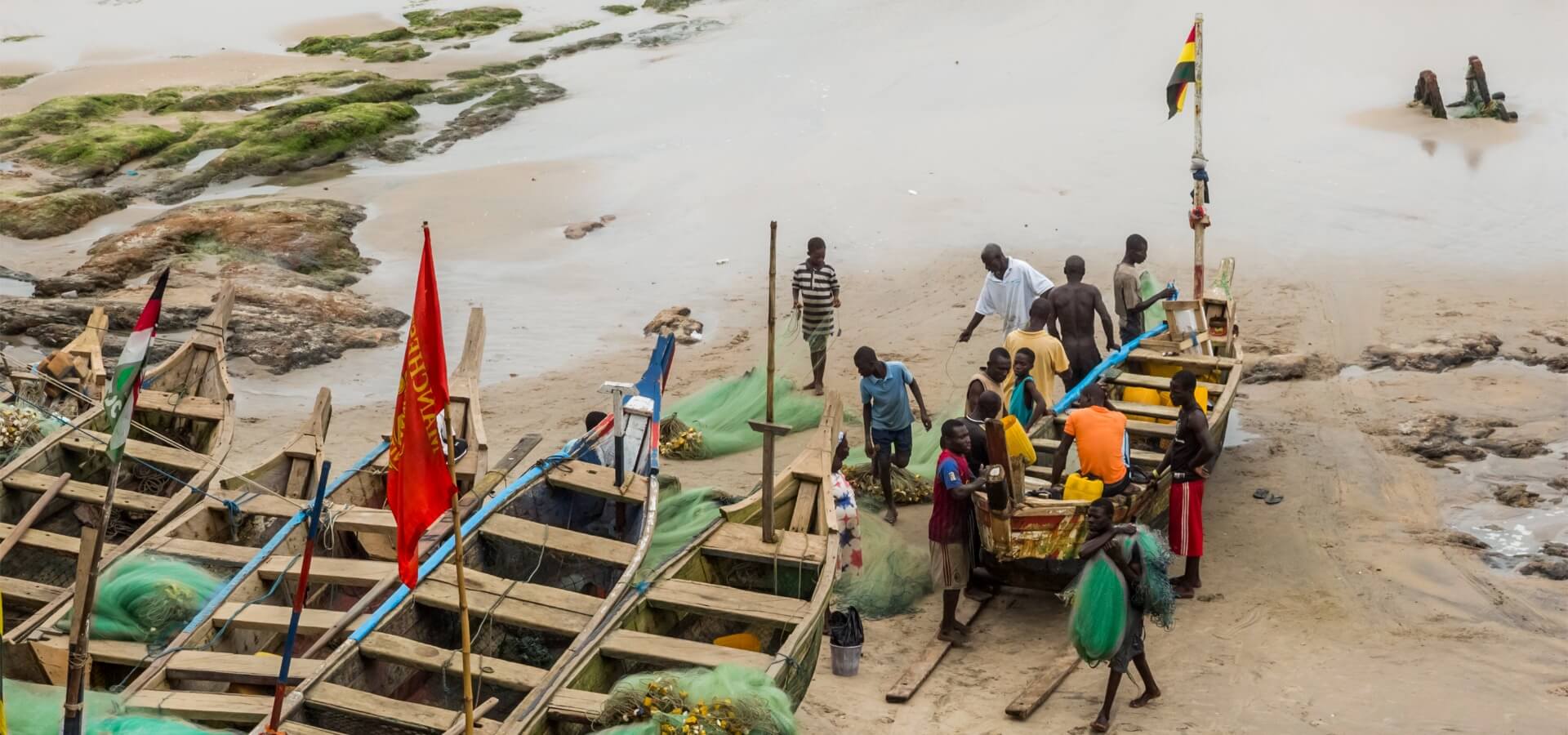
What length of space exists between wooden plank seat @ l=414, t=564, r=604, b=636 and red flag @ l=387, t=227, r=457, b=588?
2.41m

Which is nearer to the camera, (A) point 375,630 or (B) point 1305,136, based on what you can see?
(A) point 375,630

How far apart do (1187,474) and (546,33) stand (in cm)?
2865

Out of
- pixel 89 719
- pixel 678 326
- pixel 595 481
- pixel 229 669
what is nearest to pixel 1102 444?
pixel 595 481

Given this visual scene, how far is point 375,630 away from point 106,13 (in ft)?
130

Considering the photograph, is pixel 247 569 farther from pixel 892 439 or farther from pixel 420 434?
pixel 892 439

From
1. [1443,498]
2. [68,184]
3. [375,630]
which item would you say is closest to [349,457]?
[375,630]


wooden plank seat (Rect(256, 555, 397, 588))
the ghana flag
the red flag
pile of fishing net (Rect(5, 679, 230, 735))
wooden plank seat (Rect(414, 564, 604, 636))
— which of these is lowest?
wooden plank seat (Rect(414, 564, 604, 636))

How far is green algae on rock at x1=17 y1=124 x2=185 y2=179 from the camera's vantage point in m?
24.0

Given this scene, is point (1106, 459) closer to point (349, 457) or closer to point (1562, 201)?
point (349, 457)

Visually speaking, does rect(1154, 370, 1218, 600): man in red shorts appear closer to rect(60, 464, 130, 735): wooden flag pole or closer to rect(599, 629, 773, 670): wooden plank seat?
rect(599, 629, 773, 670): wooden plank seat

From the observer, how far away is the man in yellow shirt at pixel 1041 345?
35.3ft

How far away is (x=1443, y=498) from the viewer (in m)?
11.1

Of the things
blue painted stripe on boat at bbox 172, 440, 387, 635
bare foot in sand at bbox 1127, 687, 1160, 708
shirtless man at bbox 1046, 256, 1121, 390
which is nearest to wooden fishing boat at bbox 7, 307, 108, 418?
blue painted stripe on boat at bbox 172, 440, 387, 635

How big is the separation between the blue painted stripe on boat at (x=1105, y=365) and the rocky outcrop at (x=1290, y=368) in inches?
72.9
